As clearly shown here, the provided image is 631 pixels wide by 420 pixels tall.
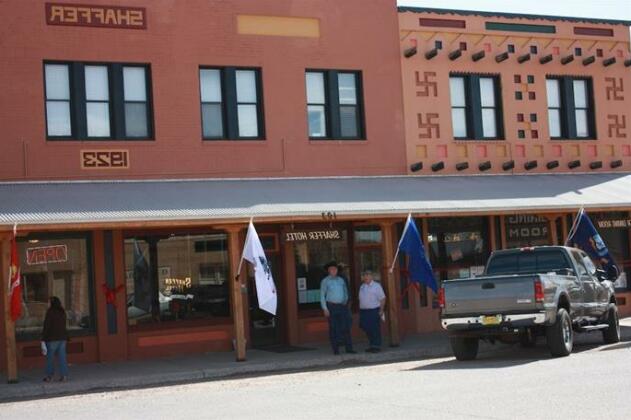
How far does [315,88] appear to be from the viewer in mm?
22391

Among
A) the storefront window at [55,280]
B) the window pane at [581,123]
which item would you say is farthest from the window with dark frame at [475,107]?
the storefront window at [55,280]

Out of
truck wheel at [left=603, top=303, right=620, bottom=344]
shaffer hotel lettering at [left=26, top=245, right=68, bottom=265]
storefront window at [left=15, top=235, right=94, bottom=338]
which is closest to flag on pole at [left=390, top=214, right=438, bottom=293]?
truck wheel at [left=603, top=303, right=620, bottom=344]

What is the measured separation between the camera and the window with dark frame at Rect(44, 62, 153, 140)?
19.7m

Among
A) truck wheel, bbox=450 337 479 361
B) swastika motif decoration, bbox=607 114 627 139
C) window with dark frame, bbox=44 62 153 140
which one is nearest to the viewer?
truck wheel, bbox=450 337 479 361

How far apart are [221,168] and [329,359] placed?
5.04 m

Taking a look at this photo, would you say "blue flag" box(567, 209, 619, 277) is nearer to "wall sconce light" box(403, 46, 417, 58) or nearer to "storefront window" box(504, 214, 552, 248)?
"storefront window" box(504, 214, 552, 248)

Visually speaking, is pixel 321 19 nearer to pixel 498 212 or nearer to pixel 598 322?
pixel 498 212

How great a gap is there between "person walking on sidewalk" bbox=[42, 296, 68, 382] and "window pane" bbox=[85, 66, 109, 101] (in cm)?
504

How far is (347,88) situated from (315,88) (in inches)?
34.3

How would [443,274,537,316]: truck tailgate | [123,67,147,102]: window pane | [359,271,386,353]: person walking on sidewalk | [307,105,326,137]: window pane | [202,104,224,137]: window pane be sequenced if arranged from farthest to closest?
[307,105,326,137]: window pane, [202,104,224,137]: window pane, [123,67,147,102]: window pane, [359,271,386,353]: person walking on sidewalk, [443,274,537,316]: truck tailgate

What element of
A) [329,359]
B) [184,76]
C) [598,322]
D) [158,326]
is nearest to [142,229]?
[158,326]

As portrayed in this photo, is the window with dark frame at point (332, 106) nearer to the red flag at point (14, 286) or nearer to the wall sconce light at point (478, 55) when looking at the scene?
the wall sconce light at point (478, 55)

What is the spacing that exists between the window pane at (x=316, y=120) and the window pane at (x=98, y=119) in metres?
4.72

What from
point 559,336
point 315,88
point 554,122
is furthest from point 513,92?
point 559,336
